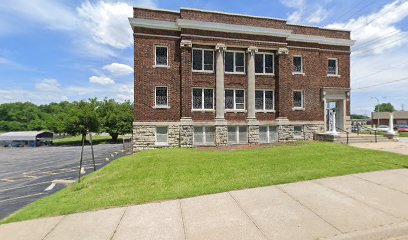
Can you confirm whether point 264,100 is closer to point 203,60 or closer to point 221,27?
point 203,60

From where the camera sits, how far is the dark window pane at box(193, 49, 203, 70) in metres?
18.5

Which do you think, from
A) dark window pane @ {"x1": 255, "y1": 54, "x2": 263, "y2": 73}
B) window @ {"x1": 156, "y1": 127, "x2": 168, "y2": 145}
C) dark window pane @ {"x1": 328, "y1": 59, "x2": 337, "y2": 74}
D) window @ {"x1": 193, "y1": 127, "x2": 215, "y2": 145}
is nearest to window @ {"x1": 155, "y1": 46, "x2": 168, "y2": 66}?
window @ {"x1": 156, "y1": 127, "x2": 168, "y2": 145}

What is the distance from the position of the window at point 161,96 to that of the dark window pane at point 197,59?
3.35 metres

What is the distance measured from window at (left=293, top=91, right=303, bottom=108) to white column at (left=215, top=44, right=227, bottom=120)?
7669 millimetres

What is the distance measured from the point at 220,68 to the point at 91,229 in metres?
16.0

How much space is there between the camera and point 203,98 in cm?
1859

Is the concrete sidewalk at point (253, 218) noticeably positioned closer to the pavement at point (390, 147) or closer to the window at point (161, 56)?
the pavement at point (390, 147)

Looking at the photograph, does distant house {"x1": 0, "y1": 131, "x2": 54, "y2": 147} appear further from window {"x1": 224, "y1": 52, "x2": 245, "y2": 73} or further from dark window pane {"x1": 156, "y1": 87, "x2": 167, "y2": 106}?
window {"x1": 224, "y1": 52, "x2": 245, "y2": 73}

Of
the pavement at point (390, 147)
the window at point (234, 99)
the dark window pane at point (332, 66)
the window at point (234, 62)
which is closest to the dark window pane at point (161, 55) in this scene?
the window at point (234, 62)

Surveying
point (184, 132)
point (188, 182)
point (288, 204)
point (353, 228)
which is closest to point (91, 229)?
point (188, 182)

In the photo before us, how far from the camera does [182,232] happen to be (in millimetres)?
4293

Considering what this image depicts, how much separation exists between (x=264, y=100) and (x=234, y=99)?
296cm

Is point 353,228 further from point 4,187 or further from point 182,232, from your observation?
point 4,187

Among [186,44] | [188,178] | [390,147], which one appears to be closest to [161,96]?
Result: [186,44]
